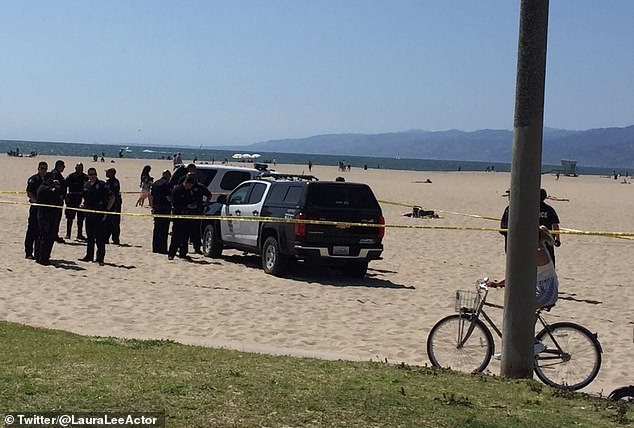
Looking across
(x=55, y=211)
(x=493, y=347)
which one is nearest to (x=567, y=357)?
(x=493, y=347)

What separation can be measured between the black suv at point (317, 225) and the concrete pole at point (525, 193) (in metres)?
7.99

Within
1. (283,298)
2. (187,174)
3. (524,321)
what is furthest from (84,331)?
(187,174)

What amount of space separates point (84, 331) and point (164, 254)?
9.12 m

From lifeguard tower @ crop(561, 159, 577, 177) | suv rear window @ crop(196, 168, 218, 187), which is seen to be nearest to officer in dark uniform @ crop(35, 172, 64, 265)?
suv rear window @ crop(196, 168, 218, 187)

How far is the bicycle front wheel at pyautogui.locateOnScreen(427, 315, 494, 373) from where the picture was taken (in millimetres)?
8984

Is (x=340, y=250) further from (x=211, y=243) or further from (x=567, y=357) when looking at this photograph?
(x=567, y=357)

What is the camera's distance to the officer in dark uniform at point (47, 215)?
1652 centimetres

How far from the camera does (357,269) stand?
17375mm

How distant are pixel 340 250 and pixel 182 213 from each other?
409 centimetres

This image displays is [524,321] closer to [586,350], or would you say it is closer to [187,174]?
[586,350]

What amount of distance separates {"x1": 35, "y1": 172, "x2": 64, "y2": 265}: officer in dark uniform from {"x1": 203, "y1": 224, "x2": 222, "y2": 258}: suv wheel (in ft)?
11.9

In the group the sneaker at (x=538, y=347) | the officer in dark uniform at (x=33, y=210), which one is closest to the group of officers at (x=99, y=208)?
the officer in dark uniform at (x=33, y=210)

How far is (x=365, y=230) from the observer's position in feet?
54.2

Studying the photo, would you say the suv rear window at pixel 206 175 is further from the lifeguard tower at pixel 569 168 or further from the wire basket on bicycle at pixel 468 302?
the lifeguard tower at pixel 569 168
